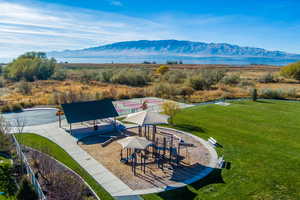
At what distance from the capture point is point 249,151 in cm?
1507

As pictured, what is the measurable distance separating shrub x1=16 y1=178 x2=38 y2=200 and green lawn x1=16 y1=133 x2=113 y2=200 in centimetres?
282

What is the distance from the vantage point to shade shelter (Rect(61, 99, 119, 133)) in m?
17.8

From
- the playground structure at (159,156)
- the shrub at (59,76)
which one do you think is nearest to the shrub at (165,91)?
the playground structure at (159,156)

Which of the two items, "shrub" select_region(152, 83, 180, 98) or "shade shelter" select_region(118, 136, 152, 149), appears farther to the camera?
"shrub" select_region(152, 83, 180, 98)

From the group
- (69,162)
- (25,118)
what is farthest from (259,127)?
(25,118)

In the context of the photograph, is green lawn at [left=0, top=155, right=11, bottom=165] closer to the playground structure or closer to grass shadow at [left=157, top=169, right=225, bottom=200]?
the playground structure

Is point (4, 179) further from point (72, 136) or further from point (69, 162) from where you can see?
point (72, 136)

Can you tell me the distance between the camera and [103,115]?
1891 centimetres

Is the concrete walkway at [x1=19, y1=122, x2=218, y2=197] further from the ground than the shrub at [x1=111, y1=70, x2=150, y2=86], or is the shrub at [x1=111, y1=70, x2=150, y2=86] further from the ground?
the shrub at [x1=111, y1=70, x2=150, y2=86]

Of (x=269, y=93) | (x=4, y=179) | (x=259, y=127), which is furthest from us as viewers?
(x=269, y=93)

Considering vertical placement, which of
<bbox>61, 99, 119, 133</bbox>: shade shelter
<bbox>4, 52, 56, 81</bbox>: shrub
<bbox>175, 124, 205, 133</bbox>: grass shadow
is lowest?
<bbox>175, 124, 205, 133</bbox>: grass shadow

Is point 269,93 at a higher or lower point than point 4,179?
higher

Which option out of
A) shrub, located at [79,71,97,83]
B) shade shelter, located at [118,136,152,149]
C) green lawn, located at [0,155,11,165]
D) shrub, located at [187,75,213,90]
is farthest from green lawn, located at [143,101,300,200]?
shrub, located at [79,71,97,83]

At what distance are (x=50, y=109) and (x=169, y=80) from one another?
1289 inches
